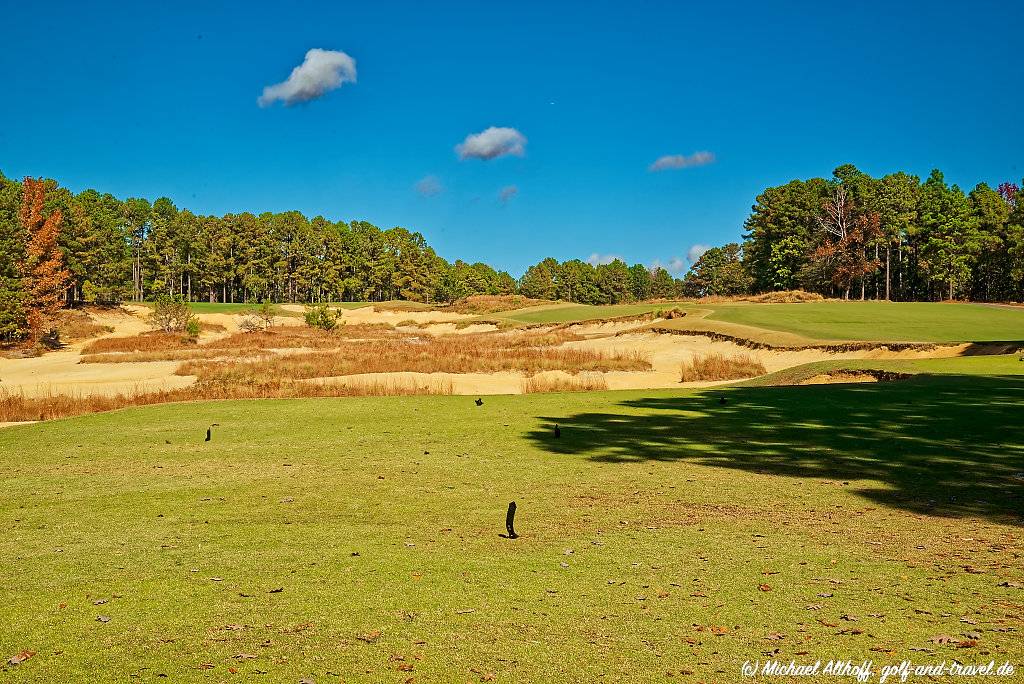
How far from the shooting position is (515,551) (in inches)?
298

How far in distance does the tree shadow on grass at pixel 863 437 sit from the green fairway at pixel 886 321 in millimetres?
A: 21457

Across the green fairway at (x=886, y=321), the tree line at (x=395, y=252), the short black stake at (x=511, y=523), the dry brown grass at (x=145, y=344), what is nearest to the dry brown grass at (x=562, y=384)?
the green fairway at (x=886, y=321)

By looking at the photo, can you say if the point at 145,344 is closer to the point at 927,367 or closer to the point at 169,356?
the point at 169,356

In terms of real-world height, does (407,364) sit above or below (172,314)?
below

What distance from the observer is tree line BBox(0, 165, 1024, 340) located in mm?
67000

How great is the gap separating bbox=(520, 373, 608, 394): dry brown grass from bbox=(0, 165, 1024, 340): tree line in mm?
43222

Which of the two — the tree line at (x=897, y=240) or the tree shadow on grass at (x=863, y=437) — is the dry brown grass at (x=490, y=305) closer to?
the tree line at (x=897, y=240)

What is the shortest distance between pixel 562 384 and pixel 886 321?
31247mm

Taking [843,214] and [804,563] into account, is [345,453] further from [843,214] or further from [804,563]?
[843,214]

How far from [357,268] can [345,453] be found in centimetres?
12959

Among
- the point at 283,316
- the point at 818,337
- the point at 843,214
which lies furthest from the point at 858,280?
the point at 283,316

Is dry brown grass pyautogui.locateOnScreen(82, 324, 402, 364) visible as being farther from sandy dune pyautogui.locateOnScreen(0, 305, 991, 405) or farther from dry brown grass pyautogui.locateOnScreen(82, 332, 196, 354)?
sandy dune pyautogui.locateOnScreen(0, 305, 991, 405)

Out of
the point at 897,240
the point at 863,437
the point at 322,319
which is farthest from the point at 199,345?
the point at 897,240

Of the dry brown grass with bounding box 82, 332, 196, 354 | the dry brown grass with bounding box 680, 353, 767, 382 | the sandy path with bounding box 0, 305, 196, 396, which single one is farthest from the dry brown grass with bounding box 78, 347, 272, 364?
the dry brown grass with bounding box 680, 353, 767, 382
